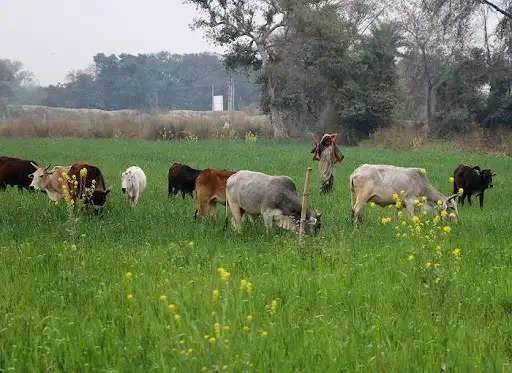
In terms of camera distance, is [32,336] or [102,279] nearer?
[32,336]

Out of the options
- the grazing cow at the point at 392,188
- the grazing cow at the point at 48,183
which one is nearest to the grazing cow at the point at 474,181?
the grazing cow at the point at 392,188

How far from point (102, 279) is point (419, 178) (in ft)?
23.2

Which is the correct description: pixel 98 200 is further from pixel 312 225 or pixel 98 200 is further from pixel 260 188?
pixel 312 225

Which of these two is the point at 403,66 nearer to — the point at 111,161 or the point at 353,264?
the point at 111,161

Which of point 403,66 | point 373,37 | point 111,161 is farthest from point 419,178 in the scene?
point 403,66

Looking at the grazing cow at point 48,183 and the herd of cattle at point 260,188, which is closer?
the herd of cattle at point 260,188

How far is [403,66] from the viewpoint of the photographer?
5797cm

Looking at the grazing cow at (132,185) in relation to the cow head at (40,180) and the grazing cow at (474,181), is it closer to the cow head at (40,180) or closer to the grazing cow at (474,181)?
the cow head at (40,180)

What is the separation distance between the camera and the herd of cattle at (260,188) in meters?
10.9

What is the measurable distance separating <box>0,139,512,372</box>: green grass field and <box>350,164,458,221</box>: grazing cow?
50 centimetres

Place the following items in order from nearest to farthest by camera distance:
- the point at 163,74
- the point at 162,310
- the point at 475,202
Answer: the point at 162,310 < the point at 475,202 < the point at 163,74

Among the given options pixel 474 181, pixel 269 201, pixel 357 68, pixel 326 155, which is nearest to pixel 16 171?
pixel 326 155

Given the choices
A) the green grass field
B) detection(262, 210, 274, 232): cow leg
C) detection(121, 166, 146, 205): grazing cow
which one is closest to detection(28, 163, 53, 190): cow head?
detection(121, 166, 146, 205): grazing cow

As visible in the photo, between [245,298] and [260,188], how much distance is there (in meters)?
4.41
